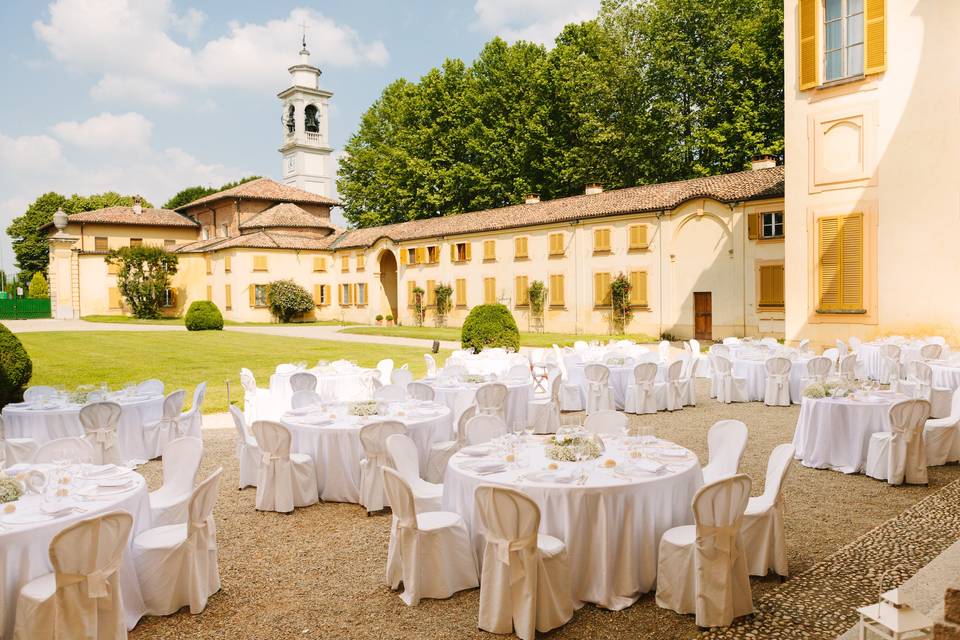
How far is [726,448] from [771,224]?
18.6 m

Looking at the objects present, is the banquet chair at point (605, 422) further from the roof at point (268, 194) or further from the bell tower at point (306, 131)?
the bell tower at point (306, 131)

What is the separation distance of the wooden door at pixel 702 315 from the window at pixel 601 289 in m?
3.58

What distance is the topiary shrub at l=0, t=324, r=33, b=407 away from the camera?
1088cm

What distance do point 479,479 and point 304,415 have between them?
3317mm

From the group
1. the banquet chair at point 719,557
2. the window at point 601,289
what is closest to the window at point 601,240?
the window at point 601,289

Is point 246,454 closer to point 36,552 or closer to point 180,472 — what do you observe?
point 180,472

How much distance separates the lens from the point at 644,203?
25641mm

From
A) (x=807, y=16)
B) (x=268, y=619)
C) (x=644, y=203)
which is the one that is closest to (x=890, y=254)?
(x=807, y=16)

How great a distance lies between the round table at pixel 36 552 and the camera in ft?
12.6

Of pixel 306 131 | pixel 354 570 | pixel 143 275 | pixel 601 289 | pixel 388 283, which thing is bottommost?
pixel 354 570

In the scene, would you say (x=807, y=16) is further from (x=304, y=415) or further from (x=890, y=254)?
(x=304, y=415)

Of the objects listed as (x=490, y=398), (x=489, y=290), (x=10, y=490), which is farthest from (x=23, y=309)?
(x=10, y=490)

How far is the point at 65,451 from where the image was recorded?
5633 mm

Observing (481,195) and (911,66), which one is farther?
(481,195)
